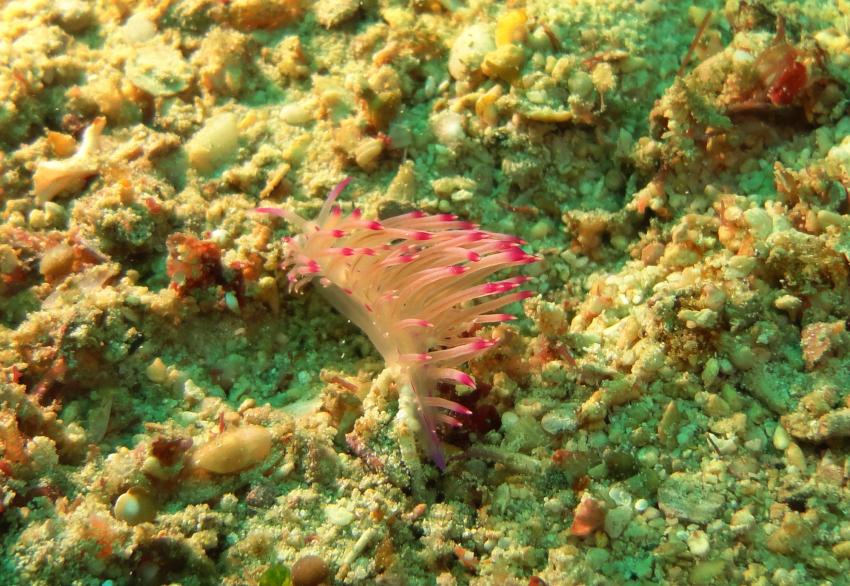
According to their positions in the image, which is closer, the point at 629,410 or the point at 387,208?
the point at 629,410

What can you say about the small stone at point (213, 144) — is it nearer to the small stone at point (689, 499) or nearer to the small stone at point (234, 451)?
the small stone at point (234, 451)

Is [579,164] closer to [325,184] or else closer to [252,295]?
[325,184]

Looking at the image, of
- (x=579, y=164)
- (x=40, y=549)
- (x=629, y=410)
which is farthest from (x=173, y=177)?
(x=629, y=410)

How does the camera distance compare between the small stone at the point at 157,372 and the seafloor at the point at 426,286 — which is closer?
the seafloor at the point at 426,286

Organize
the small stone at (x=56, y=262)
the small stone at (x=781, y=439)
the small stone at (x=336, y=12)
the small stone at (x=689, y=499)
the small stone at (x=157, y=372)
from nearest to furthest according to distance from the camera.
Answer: the small stone at (x=689, y=499)
the small stone at (x=781, y=439)
the small stone at (x=157, y=372)
the small stone at (x=56, y=262)
the small stone at (x=336, y=12)

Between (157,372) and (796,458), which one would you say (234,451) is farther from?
(796,458)

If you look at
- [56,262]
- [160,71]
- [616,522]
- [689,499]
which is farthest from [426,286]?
[160,71]

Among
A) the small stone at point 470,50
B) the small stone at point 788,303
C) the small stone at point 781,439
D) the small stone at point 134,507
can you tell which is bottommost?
the small stone at point 781,439

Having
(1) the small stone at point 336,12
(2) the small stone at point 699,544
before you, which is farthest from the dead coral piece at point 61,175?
(2) the small stone at point 699,544
